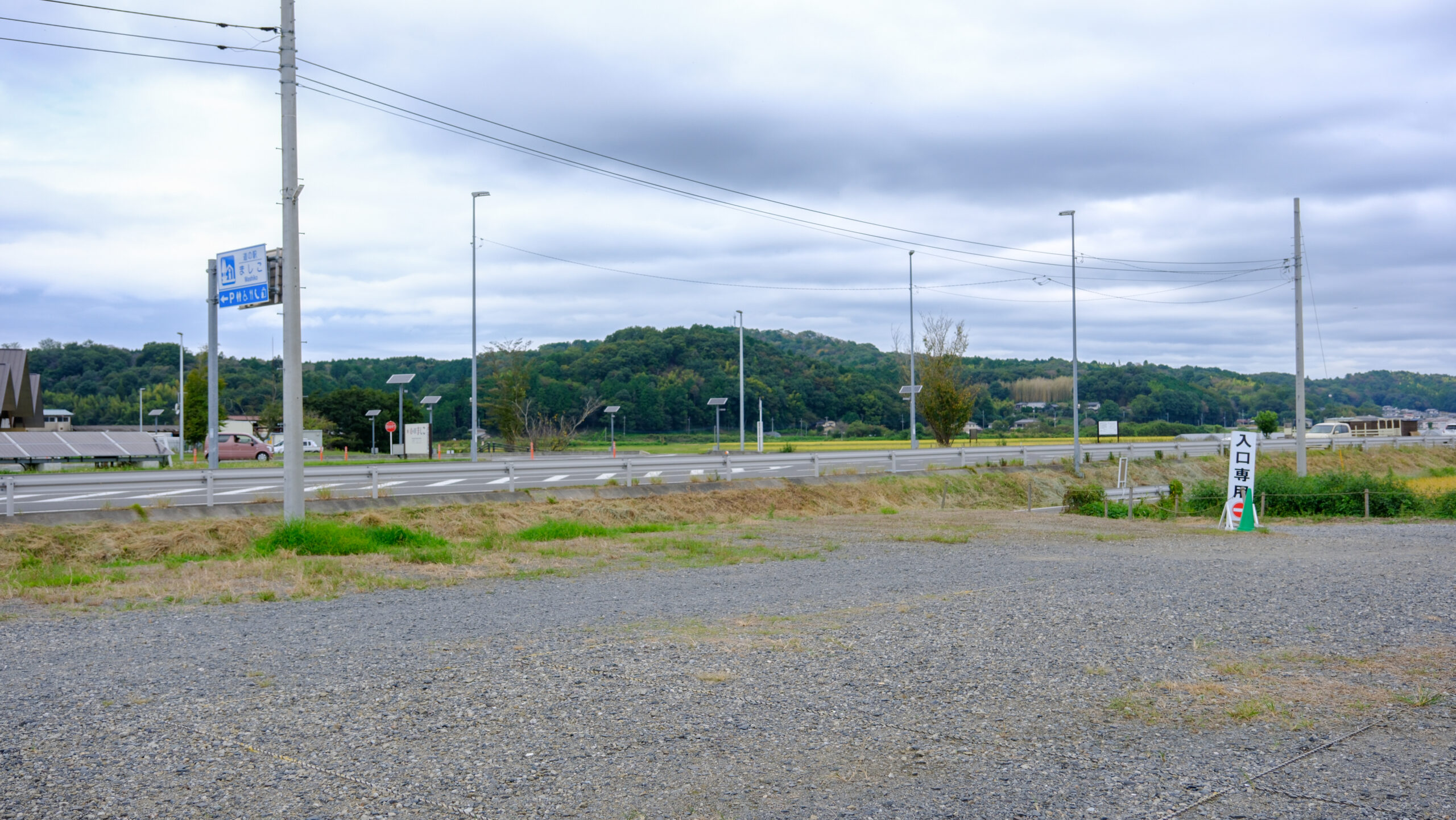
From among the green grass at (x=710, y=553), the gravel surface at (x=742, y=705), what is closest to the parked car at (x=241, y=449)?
the green grass at (x=710, y=553)

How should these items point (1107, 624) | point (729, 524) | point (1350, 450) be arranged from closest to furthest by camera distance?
point (1107, 624) → point (729, 524) → point (1350, 450)

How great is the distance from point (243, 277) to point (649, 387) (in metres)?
68.5

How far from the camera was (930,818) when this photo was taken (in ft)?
14.1

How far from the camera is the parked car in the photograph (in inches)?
1858

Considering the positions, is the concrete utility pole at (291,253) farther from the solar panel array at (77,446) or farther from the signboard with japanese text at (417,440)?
the signboard with japanese text at (417,440)

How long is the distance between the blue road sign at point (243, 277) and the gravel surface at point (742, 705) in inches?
246

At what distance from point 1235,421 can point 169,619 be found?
10825cm

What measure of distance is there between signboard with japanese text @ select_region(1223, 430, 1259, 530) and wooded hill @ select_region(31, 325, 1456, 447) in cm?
5685

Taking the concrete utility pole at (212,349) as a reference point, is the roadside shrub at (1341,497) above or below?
below

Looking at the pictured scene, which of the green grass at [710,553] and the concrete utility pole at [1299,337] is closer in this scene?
the green grass at [710,553]

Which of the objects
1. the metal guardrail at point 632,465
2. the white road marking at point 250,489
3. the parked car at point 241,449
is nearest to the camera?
the metal guardrail at point 632,465

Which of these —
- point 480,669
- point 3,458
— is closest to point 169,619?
point 480,669

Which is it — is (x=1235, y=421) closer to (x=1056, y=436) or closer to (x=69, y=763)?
(x=1056, y=436)

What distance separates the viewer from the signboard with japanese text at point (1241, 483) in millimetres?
20672
